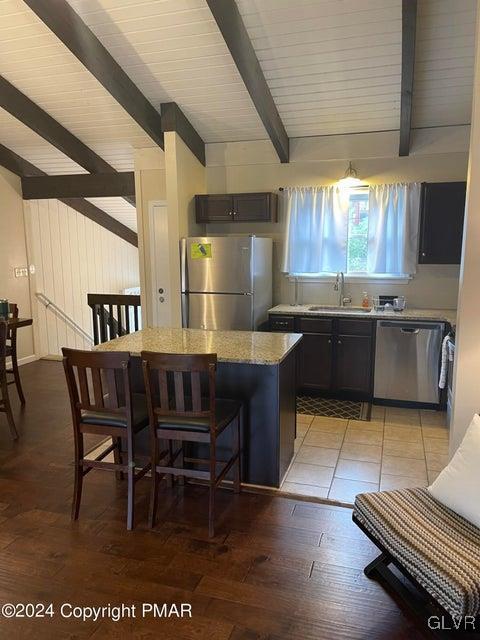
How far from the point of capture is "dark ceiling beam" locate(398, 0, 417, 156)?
2832 mm

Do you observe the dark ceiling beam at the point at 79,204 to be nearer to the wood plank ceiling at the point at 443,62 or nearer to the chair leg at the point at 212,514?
the wood plank ceiling at the point at 443,62

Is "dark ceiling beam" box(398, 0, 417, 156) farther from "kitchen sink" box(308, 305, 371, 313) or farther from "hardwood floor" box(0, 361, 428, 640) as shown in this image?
"hardwood floor" box(0, 361, 428, 640)

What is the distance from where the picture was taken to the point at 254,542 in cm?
222

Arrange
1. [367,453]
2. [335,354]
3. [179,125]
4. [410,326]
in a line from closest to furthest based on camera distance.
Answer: [367,453], [410,326], [335,354], [179,125]

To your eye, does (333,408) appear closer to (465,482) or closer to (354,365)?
(354,365)

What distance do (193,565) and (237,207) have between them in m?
3.62

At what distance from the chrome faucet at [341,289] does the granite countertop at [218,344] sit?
6.37 feet

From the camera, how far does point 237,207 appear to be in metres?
4.76

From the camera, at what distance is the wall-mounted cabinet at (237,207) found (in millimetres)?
4699

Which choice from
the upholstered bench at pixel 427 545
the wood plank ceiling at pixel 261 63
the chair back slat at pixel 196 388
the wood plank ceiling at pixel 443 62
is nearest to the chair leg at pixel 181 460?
the chair back slat at pixel 196 388

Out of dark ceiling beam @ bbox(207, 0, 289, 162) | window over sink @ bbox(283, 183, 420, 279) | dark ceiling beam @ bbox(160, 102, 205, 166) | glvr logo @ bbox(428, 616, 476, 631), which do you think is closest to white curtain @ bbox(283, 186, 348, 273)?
window over sink @ bbox(283, 183, 420, 279)

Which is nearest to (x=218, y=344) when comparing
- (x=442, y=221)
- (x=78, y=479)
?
(x=78, y=479)

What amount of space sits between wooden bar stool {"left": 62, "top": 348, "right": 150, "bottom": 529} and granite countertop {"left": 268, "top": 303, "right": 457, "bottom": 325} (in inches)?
91.5

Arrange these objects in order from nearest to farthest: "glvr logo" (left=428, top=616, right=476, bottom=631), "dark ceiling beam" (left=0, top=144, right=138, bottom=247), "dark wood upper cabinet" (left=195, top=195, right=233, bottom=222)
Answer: "glvr logo" (left=428, top=616, right=476, bottom=631)
"dark wood upper cabinet" (left=195, top=195, right=233, bottom=222)
"dark ceiling beam" (left=0, top=144, right=138, bottom=247)
